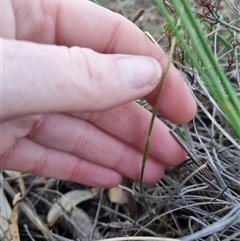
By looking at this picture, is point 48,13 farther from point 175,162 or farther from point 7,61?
point 175,162

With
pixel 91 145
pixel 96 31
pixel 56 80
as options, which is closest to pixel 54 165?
pixel 91 145

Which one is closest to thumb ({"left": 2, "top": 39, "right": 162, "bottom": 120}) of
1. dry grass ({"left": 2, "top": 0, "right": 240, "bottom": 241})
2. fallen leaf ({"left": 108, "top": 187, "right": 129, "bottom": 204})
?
dry grass ({"left": 2, "top": 0, "right": 240, "bottom": 241})

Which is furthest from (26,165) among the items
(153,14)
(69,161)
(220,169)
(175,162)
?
(153,14)

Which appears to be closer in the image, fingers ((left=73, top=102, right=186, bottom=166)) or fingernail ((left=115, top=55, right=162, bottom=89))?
fingernail ((left=115, top=55, right=162, bottom=89))

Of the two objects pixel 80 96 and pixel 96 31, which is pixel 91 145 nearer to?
pixel 96 31

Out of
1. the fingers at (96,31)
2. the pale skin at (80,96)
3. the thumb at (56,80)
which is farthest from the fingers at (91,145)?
the thumb at (56,80)

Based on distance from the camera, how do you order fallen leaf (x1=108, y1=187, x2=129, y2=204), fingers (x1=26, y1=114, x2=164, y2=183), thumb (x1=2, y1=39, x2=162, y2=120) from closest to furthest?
thumb (x1=2, y1=39, x2=162, y2=120)
fingers (x1=26, y1=114, x2=164, y2=183)
fallen leaf (x1=108, y1=187, x2=129, y2=204)

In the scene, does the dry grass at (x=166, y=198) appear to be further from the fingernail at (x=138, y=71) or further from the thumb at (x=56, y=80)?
the thumb at (x=56, y=80)

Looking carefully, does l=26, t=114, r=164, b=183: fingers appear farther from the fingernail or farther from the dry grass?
the fingernail

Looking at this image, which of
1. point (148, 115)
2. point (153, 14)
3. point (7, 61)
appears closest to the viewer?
point (7, 61)
